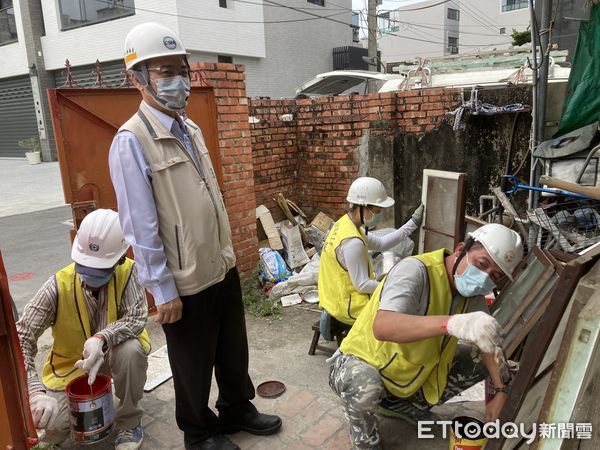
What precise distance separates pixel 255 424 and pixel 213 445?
29 centimetres

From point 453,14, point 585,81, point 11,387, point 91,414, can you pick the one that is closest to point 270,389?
point 91,414

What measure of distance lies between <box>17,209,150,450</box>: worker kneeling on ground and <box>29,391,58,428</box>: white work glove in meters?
0.03

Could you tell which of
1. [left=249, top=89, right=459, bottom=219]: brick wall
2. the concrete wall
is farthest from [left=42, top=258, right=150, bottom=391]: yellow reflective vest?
the concrete wall

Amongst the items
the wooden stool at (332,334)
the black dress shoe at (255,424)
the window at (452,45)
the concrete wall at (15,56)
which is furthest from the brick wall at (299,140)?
the window at (452,45)

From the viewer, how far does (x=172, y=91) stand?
2.12m

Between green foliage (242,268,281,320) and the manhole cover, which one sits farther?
green foliage (242,268,281,320)

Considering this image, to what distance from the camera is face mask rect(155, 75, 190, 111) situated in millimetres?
2102

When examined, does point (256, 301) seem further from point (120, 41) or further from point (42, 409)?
point (120, 41)

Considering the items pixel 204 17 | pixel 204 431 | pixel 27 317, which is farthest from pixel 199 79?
pixel 204 17

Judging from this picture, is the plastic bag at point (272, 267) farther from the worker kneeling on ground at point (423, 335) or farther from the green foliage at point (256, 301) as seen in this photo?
the worker kneeling on ground at point (423, 335)

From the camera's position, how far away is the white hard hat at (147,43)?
2020mm

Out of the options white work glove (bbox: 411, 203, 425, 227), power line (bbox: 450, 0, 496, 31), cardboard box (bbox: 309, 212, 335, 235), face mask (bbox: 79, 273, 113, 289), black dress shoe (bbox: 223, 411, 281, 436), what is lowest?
black dress shoe (bbox: 223, 411, 281, 436)

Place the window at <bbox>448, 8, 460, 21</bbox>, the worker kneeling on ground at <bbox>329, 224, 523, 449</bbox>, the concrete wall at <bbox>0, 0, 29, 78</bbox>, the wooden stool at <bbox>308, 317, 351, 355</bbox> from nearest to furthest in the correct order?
1. the worker kneeling on ground at <bbox>329, 224, 523, 449</bbox>
2. the wooden stool at <bbox>308, 317, 351, 355</bbox>
3. the concrete wall at <bbox>0, 0, 29, 78</bbox>
4. the window at <bbox>448, 8, 460, 21</bbox>

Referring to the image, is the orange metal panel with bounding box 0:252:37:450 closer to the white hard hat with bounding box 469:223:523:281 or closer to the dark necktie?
the dark necktie
